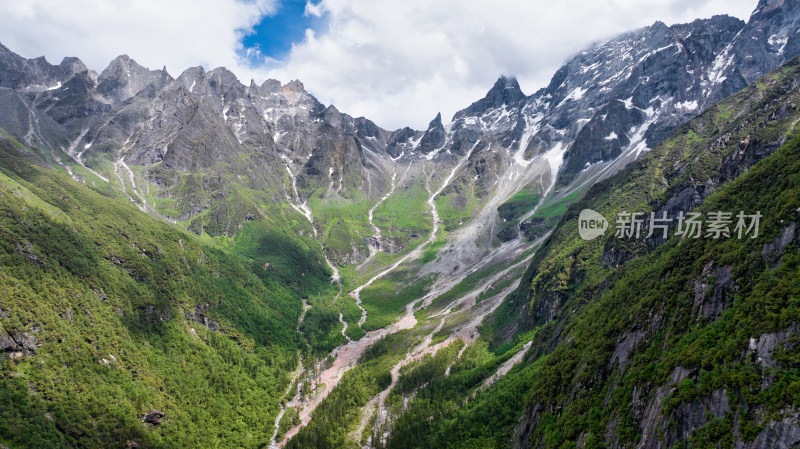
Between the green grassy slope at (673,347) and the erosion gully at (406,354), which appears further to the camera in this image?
the erosion gully at (406,354)

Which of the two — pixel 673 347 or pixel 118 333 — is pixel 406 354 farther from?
pixel 673 347

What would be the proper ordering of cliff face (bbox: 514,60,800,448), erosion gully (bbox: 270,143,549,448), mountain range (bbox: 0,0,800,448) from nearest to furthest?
cliff face (bbox: 514,60,800,448), mountain range (bbox: 0,0,800,448), erosion gully (bbox: 270,143,549,448)

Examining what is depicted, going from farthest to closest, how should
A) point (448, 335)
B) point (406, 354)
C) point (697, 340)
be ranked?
point (448, 335) → point (406, 354) → point (697, 340)

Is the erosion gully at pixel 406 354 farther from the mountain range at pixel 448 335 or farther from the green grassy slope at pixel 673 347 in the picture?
the green grassy slope at pixel 673 347

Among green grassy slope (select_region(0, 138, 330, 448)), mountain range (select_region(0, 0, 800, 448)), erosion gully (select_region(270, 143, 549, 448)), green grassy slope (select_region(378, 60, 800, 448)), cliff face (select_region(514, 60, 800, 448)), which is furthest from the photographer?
erosion gully (select_region(270, 143, 549, 448))

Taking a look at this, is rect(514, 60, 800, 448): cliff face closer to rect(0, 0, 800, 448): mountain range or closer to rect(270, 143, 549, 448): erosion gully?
rect(0, 0, 800, 448): mountain range

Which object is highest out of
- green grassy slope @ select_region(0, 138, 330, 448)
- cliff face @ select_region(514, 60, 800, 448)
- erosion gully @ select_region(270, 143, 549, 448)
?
green grassy slope @ select_region(0, 138, 330, 448)

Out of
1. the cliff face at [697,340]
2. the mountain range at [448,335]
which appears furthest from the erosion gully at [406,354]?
the cliff face at [697,340]

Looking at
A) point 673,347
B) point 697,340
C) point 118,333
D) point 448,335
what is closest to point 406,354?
point 448,335

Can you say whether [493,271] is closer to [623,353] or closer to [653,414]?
[623,353]

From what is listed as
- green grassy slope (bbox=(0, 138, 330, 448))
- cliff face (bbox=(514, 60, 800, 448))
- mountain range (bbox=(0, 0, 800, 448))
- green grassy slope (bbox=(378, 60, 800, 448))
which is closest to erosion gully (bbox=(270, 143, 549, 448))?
mountain range (bbox=(0, 0, 800, 448))

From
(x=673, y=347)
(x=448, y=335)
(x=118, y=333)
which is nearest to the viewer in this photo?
(x=673, y=347)
